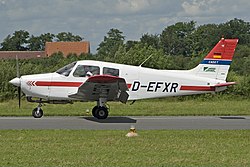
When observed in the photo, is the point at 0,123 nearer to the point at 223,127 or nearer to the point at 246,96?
the point at 223,127

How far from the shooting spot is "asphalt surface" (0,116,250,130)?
59.4 feet

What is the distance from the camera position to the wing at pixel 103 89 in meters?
20.0

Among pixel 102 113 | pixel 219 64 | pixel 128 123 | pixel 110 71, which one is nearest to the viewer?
pixel 128 123

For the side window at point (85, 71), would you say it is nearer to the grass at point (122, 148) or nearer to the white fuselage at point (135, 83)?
the white fuselage at point (135, 83)

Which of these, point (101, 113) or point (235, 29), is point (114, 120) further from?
point (235, 29)

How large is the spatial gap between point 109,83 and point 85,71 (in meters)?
1.13

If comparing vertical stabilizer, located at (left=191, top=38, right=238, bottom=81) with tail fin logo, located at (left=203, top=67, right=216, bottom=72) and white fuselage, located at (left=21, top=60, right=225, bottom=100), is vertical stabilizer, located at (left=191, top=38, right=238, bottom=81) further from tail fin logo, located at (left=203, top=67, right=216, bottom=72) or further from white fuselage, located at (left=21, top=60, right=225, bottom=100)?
white fuselage, located at (left=21, top=60, right=225, bottom=100)

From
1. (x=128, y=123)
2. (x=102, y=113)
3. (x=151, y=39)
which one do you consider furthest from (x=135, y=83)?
(x=151, y=39)

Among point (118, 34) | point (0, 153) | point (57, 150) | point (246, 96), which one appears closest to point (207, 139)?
point (57, 150)

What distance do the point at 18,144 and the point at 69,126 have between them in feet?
17.6

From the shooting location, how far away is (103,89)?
20859 millimetres

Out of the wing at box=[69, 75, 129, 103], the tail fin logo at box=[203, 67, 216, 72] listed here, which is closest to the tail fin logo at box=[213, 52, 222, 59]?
the tail fin logo at box=[203, 67, 216, 72]

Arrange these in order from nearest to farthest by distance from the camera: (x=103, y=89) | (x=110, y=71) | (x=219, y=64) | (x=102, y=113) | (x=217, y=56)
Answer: (x=103, y=89) → (x=110, y=71) → (x=102, y=113) → (x=219, y=64) → (x=217, y=56)

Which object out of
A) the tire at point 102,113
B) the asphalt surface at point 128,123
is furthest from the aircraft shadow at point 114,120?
the tire at point 102,113
